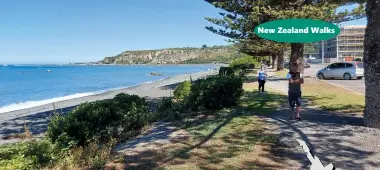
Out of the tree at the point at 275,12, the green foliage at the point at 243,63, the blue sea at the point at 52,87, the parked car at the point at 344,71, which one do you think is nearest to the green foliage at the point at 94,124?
the tree at the point at 275,12

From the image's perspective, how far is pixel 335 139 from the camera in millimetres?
6395

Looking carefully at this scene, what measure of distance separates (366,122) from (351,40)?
12168 cm

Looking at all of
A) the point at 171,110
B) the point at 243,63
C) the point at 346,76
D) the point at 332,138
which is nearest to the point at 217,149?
the point at 332,138

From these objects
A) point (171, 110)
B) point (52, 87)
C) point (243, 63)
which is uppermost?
point (243, 63)

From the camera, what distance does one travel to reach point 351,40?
380ft

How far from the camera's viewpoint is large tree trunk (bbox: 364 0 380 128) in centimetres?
709

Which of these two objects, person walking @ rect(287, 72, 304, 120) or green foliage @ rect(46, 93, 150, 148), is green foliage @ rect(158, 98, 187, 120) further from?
person walking @ rect(287, 72, 304, 120)

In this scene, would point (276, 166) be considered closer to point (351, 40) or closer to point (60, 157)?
point (60, 157)

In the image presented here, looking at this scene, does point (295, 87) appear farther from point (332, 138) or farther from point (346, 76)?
point (346, 76)

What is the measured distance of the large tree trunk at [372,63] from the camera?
709 cm

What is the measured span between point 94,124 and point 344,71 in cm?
2557

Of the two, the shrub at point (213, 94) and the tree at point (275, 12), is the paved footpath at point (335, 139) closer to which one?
the shrub at point (213, 94)

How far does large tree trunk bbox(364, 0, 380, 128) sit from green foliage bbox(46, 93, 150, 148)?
18.1ft

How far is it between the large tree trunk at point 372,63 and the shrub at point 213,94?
4.28m
